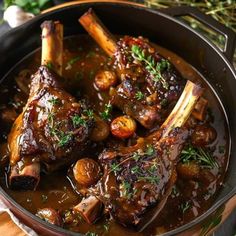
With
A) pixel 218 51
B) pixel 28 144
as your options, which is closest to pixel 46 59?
pixel 28 144

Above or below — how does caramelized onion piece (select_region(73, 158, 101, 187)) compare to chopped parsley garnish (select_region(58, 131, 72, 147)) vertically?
below

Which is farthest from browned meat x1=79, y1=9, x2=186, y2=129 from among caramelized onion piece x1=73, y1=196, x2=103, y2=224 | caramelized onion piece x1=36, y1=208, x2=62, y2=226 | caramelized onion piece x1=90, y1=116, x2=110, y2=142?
caramelized onion piece x1=36, y1=208, x2=62, y2=226

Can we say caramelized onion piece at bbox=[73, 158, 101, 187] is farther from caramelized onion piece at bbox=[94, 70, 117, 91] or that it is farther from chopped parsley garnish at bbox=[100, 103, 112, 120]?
caramelized onion piece at bbox=[94, 70, 117, 91]

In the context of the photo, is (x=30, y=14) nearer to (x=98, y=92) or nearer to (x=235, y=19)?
(x=98, y=92)

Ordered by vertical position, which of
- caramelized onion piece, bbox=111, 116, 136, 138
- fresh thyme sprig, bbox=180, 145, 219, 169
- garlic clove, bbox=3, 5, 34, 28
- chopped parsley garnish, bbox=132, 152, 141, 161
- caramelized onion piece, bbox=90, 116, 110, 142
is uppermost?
→ garlic clove, bbox=3, 5, 34, 28

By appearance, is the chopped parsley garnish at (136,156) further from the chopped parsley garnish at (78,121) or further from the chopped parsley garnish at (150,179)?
the chopped parsley garnish at (78,121)

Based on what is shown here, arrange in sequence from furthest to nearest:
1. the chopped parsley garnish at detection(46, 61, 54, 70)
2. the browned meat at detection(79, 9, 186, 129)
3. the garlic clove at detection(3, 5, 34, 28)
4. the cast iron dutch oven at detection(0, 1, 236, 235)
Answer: the garlic clove at detection(3, 5, 34, 28) < the cast iron dutch oven at detection(0, 1, 236, 235) < the chopped parsley garnish at detection(46, 61, 54, 70) < the browned meat at detection(79, 9, 186, 129)

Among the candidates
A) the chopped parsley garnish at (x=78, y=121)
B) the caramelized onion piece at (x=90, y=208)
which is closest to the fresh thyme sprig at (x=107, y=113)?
the chopped parsley garnish at (x=78, y=121)
